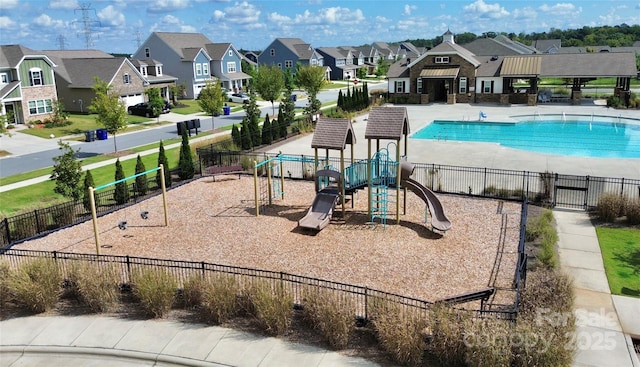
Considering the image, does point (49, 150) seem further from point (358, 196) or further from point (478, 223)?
point (478, 223)

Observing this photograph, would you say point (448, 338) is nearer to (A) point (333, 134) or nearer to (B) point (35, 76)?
(A) point (333, 134)

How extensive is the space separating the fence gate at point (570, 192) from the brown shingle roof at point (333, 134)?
8.72 metres

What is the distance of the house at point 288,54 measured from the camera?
312ft

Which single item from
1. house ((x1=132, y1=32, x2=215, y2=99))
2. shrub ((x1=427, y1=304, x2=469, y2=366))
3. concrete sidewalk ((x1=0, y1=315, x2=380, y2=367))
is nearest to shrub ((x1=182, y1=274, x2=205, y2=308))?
concrete sidewalk ((x1=0, y1=315, x2=380, y2=367))

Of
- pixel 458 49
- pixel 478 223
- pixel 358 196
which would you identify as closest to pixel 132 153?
pixel 358 196

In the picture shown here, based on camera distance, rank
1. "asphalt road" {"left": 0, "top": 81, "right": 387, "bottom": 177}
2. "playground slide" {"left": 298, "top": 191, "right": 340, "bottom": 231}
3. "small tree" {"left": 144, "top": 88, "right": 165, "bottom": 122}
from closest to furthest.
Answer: "playground slide" {"left": 298, "top": 191, "right": 340, "bottom": 231}, "asphalt road" {"left": 0, "top": 81, "right": 387, "bottom": 177}, "small tree" {"left": 144, "top": 88, "right": 165, "bottom": 122}

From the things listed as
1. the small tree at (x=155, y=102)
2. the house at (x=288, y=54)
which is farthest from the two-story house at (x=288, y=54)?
the small tree at (x=155, y=102)

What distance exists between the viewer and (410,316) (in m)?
11.1

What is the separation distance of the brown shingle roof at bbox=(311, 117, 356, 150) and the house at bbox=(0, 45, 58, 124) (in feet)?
115

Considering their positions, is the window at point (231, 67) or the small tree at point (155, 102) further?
the window at point (231, 67)

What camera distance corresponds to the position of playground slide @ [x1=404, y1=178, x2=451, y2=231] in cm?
1752

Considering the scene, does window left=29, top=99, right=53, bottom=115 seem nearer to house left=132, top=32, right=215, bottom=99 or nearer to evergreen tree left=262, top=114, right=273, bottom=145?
house left=132, top=32, right=215, bottom=99

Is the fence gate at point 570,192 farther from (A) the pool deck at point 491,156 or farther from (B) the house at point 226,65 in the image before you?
(B) the house at point 226,65

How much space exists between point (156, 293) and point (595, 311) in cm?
1072
